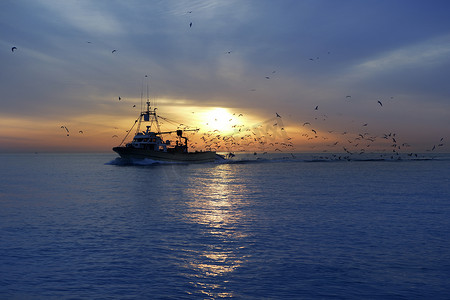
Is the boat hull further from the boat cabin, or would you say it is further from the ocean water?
the ocean water

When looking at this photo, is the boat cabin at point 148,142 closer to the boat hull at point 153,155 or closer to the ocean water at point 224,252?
the boat hull at point 153,155

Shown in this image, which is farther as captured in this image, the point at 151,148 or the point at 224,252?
the point at 151,148

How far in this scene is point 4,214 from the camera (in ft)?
76.3

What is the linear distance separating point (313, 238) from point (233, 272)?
239 inches

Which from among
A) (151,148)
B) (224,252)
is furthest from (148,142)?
(224,252)

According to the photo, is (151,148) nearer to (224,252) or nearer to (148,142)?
(148,142)

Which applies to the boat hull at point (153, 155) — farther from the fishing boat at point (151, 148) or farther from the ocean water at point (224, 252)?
the ocean water at point (224, 252)

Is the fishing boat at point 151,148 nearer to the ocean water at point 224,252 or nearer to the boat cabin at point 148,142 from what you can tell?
the boat cabin at point 148,142

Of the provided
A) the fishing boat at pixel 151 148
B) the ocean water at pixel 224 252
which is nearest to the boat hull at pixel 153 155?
the fishing boat at pixel 151 148

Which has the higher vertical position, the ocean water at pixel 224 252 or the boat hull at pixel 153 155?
the boat hull at pixel 153 155

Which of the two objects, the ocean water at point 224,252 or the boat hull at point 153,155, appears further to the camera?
the boat hull at point 153,155

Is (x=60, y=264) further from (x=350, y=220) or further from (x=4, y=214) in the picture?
(x=350, y=220)

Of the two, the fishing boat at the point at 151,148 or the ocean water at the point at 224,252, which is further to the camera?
the fishing boat at the point at 151,148

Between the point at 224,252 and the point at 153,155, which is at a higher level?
the point at 153,155
